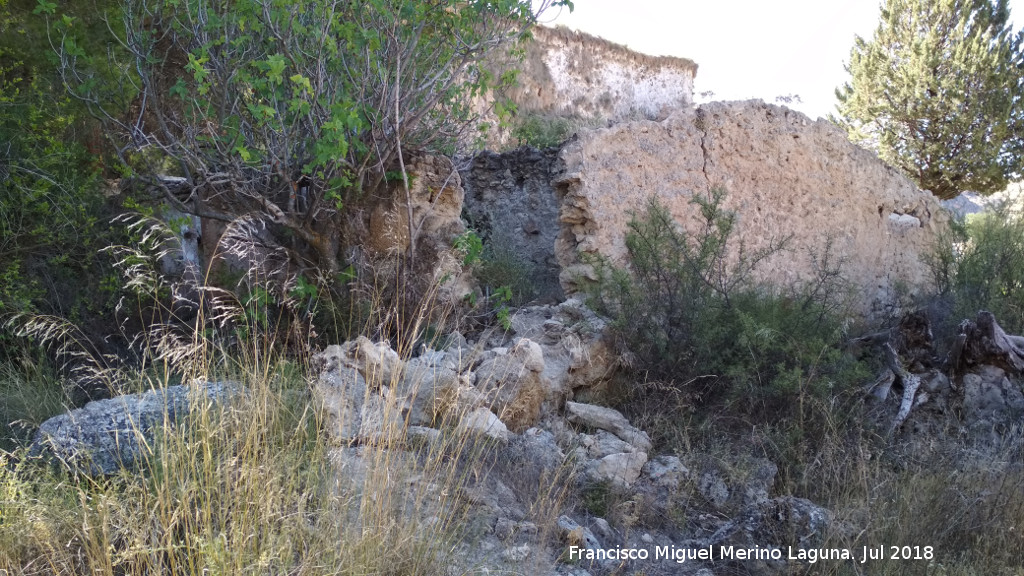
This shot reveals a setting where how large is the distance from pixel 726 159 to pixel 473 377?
359 centimetres

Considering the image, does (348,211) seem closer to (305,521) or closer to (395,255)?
(395,255)

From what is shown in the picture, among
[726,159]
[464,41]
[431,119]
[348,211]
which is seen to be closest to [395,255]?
[348,211]

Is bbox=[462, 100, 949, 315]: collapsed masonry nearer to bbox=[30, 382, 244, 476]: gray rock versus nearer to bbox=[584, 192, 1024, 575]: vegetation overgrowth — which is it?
bbox=[584, 192, 1024, 575]: vegetation overgrowth

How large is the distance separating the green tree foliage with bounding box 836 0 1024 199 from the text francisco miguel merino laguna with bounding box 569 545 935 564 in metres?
14.7

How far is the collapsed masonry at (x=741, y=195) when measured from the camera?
6.48 meters

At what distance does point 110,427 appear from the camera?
11.9 feet

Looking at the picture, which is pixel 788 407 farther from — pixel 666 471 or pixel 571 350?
pixel 571 350

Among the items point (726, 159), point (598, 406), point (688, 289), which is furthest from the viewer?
point (726, 159)

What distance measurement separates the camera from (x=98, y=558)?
8.25 ft

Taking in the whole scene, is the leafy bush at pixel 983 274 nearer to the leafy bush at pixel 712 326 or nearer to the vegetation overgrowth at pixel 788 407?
the vegetation overgrowth at pixel 788 407

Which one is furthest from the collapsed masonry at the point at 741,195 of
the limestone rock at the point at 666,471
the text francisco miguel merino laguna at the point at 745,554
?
the text francisco miguel merino laguna at the point at 745,554

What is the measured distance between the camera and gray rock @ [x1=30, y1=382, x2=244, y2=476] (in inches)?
132

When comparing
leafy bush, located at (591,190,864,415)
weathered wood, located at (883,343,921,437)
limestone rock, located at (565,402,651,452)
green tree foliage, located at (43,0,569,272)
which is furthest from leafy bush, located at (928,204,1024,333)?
green tree foliage, located at (43,0,569,272)

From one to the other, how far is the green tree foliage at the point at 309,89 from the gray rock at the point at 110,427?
72.1 inches
